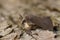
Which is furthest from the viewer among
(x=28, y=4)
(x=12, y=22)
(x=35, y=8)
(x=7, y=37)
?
(x=28, y=4)

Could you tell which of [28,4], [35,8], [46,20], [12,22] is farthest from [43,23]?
[28,4]

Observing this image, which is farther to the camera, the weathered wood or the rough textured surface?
the weathered wood

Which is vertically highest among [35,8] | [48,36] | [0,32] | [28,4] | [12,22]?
[28,4]

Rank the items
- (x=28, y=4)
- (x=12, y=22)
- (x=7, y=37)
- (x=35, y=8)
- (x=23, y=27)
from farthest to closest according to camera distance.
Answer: (x=28, y=4)
(x=35, y=8)
(x=12, y=22)
(x=23, y=27)
(x=7, y=37)

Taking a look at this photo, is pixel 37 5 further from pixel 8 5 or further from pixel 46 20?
pixel 46 20

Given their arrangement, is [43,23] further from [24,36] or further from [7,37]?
[7,37]

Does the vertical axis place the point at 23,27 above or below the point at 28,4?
below

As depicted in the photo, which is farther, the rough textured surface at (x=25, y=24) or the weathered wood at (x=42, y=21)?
the weathered wood at (x=42, y=21)

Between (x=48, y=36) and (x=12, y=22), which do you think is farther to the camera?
(x=12, y=22)
